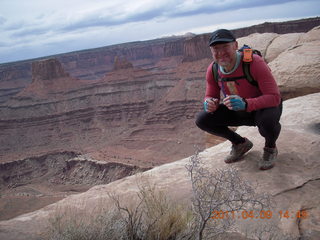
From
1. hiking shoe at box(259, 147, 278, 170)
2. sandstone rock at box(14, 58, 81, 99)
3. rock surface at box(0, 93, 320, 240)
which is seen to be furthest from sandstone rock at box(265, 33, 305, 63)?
sandstone rock at box(14, 58, 81, 99)

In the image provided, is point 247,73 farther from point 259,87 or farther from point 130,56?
point 130,56

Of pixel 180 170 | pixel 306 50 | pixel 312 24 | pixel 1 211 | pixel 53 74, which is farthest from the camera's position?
pixel 53 74

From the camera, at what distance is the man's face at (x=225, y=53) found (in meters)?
2.79

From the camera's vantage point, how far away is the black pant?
2.96m

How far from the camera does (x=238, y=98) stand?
2.76 metres

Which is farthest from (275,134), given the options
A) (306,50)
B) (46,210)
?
(306,50)

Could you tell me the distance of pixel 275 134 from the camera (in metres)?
3.09

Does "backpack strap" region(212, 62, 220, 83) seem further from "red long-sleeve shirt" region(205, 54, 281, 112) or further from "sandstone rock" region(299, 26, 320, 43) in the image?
"sandstone rock" region(299, 26, 320, 43)

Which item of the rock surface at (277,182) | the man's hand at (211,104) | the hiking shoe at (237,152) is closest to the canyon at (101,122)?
the rock surface at (277,182)

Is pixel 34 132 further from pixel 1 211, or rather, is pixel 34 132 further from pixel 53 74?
pixel 1 211

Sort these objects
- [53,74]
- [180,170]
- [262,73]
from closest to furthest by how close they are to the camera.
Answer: [262,73], [180,170], [53,74]

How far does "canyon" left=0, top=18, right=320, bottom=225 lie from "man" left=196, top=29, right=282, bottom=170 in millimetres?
4519

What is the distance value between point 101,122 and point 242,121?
37.9 metres

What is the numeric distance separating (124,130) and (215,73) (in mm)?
33697
